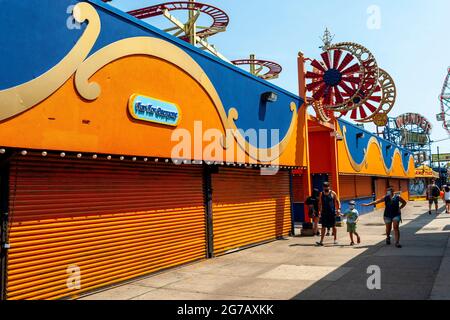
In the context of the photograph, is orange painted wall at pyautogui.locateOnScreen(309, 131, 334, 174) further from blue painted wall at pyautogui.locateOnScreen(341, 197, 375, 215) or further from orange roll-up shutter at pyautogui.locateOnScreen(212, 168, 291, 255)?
orange roll-up shutter at pyautogui.locateOnScreen(212, 168, 291, 255)

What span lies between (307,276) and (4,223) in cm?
577

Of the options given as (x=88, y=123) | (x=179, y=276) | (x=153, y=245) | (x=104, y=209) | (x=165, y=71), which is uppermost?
(x=165, y=71)

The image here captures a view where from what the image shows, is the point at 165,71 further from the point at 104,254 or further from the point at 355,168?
the point at 355,168

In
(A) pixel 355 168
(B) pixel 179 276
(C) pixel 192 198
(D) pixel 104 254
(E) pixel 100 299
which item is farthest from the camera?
(A) pixel 355 168

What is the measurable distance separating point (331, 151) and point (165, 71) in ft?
41.3

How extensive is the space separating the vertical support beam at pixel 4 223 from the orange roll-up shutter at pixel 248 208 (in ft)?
19.5

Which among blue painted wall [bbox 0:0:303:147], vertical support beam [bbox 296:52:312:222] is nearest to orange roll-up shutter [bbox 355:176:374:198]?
vertical support beam [bbox 296:52:312:222]

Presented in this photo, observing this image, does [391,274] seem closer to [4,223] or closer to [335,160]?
[4,223]

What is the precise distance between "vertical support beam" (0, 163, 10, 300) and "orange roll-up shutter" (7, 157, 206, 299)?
0.08 metres

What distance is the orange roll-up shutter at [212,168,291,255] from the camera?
38.0 feet

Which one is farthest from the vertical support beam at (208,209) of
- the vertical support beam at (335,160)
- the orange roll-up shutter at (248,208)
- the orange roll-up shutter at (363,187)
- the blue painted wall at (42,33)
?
the orange roll-up shutter at (363,187)

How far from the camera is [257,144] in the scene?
13.1 metres

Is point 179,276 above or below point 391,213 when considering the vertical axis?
below
